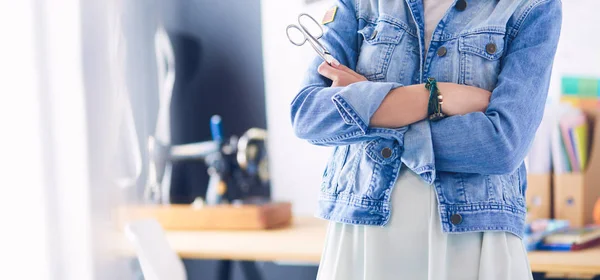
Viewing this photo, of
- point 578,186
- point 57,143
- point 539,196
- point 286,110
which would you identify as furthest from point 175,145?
point 578,186

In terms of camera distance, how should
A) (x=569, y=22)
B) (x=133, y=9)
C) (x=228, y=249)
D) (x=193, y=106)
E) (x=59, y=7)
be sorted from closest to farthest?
(x=59, y=7), (x=228, y=249), (x=569, y=22), (x=133, y=9), (x=193, y=106)

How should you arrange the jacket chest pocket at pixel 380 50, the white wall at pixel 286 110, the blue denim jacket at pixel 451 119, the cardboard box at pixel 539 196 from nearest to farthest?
the blue denim jacket at pixel 451 119
the jacket chest pocket at pixel 380 50
the cardboard box at pixel 539 196
the white wall at pixel 286 110

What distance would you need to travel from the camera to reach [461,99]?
1055 millimetres

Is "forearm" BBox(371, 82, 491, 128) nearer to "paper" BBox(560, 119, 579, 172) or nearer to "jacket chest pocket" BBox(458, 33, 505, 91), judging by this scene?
"jacket chest pocket" BBox(458, 33, 505, 91)

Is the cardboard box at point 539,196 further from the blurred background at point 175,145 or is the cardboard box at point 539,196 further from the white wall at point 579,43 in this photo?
the white wall at point 579,43

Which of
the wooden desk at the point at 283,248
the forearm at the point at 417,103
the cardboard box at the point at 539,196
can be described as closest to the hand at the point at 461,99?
the forearm at the point at 417,103

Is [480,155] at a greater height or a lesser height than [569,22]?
lesser

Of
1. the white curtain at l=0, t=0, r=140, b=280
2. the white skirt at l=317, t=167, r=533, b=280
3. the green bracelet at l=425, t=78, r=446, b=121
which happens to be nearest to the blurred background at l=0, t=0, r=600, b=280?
the white curtain at l=0, t=0, r=140, b=280

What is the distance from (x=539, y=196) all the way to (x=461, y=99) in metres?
1.05

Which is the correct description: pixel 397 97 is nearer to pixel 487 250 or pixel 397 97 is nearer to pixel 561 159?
pixel 487 250

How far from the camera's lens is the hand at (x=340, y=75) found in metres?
1.12

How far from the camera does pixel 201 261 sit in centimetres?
265

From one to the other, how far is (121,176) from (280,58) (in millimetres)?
764

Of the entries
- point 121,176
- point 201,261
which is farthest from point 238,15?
point 201,261
